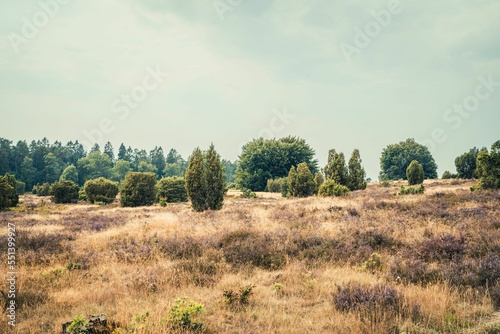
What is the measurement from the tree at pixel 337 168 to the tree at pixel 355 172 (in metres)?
2.03

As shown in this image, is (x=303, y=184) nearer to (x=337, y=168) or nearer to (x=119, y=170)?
(x=337, y=168)

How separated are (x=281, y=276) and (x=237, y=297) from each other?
1854mm

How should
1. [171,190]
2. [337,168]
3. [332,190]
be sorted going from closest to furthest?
1. [332,190]
2. [337,168]
3. [171,190]

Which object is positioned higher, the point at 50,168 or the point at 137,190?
the point at 50,168

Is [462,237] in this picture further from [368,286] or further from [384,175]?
[384,175]

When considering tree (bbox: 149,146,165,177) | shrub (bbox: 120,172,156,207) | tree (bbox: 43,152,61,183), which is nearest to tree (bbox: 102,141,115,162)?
tree (bbox: 149,146,165,177)

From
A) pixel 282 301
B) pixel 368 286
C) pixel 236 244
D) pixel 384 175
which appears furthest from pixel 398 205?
pixel 384 175

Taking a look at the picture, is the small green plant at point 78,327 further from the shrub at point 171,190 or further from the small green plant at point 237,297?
the shrub at point 171,190

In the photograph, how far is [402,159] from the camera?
99.5 metres

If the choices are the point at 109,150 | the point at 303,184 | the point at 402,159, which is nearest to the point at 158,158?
the point at 109,150

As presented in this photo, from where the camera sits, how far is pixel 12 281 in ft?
22.7

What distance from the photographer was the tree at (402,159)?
99250 millimetres

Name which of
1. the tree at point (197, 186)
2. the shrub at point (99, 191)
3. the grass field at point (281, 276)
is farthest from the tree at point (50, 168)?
the grass field at point (281, 276)

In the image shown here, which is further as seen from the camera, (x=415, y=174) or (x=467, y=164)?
(x=467, y=164)
